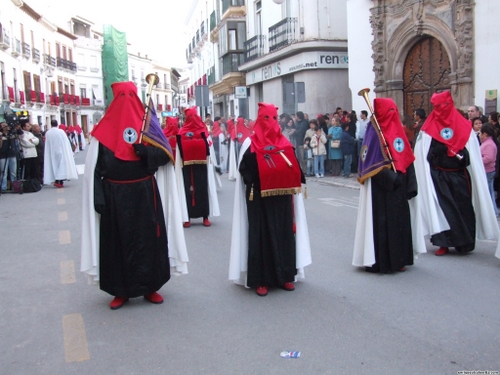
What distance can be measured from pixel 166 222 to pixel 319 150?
1125 centimetres

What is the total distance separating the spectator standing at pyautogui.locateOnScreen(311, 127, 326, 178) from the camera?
1658cm

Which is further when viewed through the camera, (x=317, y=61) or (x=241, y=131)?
(x=317, y=61)

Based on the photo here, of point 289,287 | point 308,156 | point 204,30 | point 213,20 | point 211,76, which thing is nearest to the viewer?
point 289,287

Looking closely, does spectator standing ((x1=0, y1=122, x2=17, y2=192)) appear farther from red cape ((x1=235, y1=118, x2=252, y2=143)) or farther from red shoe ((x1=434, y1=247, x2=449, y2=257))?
red shoe ((x1=434, y1=247, x2=449, y2=257))

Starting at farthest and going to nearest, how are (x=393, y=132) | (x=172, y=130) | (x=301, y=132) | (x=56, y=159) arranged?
1. (x=301, y=132)
2. (x=56, y=159)
3. (x=172, y=130)
4. (x=393, y=132)

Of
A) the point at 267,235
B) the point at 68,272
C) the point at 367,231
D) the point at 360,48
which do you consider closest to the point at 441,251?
the point at 367,231

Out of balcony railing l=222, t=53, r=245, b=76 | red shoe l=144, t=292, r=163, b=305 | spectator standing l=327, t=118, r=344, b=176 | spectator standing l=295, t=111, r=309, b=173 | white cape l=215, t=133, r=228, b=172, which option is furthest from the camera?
balcony railing l=222, t=53, r=245, b=76

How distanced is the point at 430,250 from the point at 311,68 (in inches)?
643

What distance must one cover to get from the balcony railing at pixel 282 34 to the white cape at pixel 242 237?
18538mm

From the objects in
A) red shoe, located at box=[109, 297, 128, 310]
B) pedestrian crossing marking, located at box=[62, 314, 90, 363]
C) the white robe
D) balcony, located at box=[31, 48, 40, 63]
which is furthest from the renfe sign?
balcony, located at box=[31, 48, 40, 63]

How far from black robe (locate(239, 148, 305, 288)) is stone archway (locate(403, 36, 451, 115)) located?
11.2 metres

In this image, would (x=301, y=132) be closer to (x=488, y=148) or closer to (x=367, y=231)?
(x=488, y=148)

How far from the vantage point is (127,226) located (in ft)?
17.4

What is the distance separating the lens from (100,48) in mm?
70188
